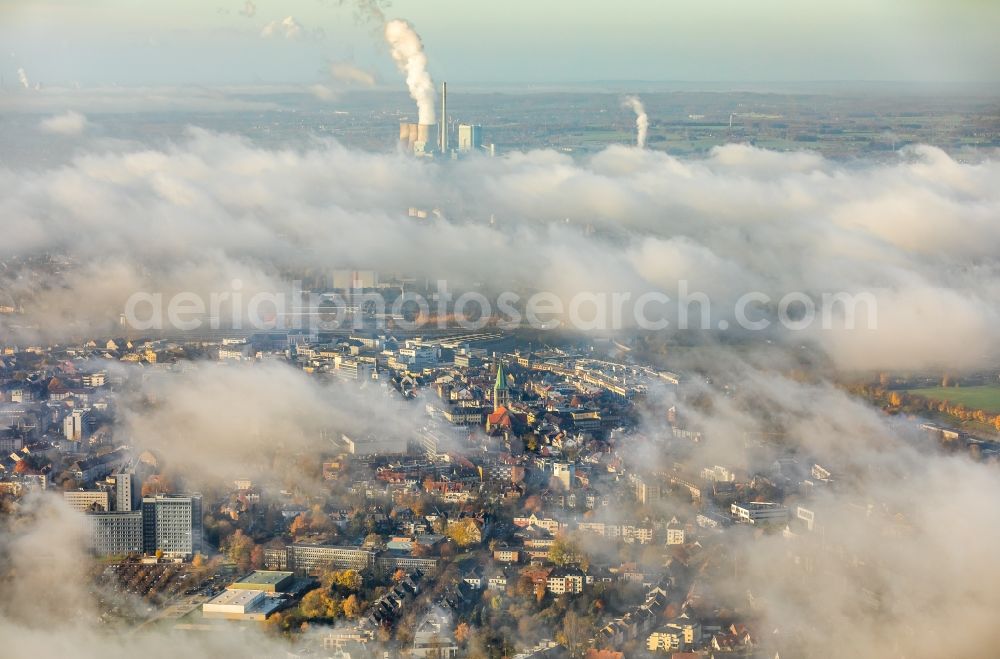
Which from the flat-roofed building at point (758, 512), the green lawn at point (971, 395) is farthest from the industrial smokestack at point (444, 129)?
the flat-roofed building at point (758, 512)

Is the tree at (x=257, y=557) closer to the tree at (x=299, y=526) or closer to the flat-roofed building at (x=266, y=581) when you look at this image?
the flat-roofed building at (x=266, y=581)

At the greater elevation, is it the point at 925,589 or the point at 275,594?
the point at 925,589

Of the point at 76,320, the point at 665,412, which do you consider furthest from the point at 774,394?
the point at 76,320

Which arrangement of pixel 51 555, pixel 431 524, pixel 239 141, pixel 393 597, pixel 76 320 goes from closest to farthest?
pixel 393 597 → pixel 51 555 → pixel 431 524 → pixel 76 320 → pixel 239 141

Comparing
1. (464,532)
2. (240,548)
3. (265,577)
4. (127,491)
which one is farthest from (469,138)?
(265,577)

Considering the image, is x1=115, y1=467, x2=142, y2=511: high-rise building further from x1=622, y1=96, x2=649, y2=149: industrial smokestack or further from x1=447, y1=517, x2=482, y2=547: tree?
x1=622, y1=96, x2=649, y2=149: industrial smokestack

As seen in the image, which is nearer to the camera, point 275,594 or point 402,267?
point 275,594

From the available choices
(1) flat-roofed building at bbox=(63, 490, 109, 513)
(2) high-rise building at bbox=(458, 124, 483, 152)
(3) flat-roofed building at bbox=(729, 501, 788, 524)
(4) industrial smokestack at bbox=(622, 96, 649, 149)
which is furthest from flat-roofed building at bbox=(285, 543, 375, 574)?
(4) industrial smokestack at bbox=(622, 96, 649, 149)

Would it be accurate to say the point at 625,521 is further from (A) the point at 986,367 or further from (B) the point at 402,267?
(B) the point at 402,267
